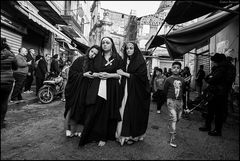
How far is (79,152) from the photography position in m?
2.90

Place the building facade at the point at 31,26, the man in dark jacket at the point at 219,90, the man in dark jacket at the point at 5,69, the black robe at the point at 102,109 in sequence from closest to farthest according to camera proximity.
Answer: the black robe at the point at 102,109
the man in dark jacket at the point at 5,69
the man in dark jacket at the point at 219,90
the building facade at the point at 31,26

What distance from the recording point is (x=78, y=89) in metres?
3.50

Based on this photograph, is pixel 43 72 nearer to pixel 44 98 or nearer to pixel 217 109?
pixel 44 98

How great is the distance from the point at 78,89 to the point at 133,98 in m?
1.10

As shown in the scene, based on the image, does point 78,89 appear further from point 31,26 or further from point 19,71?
point 31,26

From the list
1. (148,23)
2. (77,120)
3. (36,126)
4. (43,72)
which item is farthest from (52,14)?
(148,23)

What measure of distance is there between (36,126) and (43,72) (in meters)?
4.40

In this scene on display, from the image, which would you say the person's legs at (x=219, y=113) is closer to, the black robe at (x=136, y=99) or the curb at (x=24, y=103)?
the black robe at (x=136, y=99)

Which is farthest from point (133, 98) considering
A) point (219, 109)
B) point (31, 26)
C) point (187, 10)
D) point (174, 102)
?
point (31, 26)

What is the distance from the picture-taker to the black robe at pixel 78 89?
341 centimetres

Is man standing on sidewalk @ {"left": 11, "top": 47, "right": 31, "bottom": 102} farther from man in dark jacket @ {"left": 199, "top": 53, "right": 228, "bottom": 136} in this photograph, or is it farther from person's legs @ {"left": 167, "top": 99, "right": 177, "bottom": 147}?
man in dark jacket @ {"left": 199, "top": 53, "right": 228, "bottom": 136}

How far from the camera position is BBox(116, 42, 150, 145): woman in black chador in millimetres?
3396

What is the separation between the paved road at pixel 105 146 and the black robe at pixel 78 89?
0.52 meters

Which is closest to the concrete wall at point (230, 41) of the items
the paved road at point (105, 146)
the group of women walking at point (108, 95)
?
the paved road at point (105, 146)
